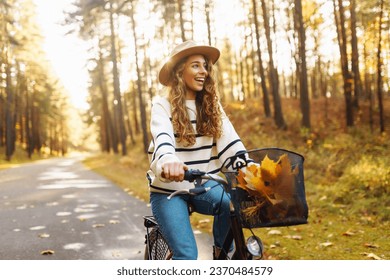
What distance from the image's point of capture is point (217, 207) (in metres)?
2.59

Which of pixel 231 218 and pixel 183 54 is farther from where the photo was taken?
pixel 183 54

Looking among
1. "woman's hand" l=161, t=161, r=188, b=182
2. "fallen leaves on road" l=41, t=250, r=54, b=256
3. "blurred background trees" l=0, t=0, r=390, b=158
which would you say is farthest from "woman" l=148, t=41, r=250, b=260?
"blurred background trees" l=0, t=0, r=390, b=158

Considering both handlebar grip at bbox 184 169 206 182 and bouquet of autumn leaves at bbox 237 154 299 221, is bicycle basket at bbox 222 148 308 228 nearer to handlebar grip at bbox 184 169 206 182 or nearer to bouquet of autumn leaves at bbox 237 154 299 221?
bouquet of autumn leaves at bbox 237 154 299 221

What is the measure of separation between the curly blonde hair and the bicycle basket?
2.06 feet

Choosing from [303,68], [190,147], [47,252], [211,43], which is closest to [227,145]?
[190,147]

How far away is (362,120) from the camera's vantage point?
54.7ft

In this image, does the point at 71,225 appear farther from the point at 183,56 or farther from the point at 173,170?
the point at 173,170

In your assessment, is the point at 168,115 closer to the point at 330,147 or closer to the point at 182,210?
the point at 182,210

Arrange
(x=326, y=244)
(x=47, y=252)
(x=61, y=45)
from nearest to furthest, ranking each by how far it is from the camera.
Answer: (x=47, y=252) → (x=326, y=244) → (x=61, y=45)

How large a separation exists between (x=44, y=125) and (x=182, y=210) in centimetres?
4163

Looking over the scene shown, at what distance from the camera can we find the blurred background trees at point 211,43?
14383 mm

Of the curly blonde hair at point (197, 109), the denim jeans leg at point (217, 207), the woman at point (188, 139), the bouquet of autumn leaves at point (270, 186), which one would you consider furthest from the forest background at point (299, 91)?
the bouquet of autumn leaves at point (270, 186)

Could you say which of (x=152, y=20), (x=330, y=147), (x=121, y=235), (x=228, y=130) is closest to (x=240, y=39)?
(x=152, y=20)

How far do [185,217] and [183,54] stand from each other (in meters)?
1.12
